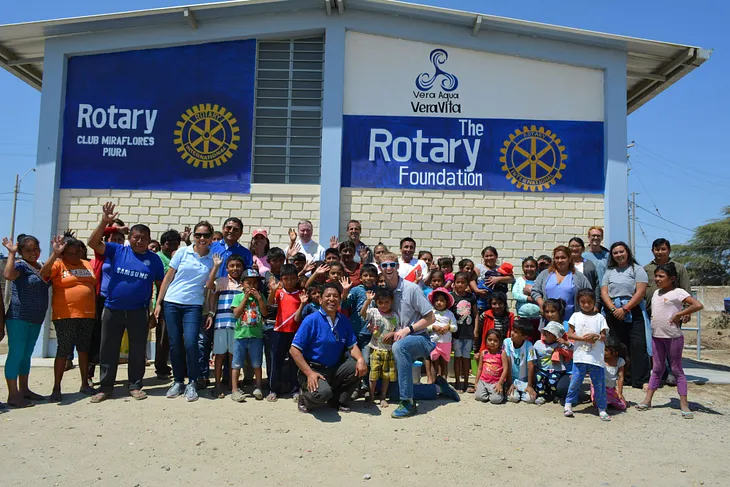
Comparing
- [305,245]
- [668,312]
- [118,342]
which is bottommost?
[118,342]

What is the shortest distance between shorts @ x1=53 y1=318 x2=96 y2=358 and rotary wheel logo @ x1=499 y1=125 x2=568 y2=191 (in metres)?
6.38

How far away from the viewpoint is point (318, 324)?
5812 mm

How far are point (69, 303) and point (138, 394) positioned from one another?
1.23 m

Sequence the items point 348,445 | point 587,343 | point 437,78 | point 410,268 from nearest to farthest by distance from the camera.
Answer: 1. point 348,445
2. point 587,343
3. point 410,268
4. point 437,78

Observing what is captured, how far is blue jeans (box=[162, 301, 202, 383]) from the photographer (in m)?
6.23

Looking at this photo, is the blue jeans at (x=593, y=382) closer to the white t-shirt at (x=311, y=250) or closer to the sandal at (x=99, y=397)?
the white t-shirt at (x=311, y=250)

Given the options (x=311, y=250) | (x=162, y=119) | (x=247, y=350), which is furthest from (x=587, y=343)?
(x=162, y=119)

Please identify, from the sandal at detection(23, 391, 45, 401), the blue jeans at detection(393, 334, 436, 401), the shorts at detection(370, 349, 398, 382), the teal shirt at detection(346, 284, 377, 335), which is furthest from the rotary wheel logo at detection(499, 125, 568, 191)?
the sandal at detection(23, 391, 45, 401)

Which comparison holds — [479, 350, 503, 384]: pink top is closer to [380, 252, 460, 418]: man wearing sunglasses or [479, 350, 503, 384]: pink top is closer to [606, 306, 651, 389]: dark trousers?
[380, 252, 460, 418]: man wearing sunglasses

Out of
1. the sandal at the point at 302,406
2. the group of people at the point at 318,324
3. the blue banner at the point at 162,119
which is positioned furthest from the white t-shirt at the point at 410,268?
the blue banner at the point at 162,119

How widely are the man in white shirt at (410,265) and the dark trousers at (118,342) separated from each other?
10.5ft

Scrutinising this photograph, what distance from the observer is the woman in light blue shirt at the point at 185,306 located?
6.25 m

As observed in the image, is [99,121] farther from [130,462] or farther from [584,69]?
[584,69]

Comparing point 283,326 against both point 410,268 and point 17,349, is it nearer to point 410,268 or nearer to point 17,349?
point 410,268
